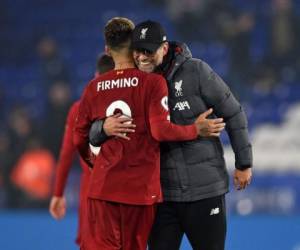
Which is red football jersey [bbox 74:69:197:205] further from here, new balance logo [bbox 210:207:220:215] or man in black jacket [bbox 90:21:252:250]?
new balance logo [bbox 210:207:220:215]

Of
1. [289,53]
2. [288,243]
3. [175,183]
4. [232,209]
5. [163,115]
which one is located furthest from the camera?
[289,53]

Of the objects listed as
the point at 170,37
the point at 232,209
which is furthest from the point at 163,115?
the point at 170,37

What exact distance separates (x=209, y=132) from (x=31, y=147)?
574cm

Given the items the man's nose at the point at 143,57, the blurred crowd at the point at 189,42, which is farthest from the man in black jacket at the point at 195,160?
the blurred crowd at the point at 189,42

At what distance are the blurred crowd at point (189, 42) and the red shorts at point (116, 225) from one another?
17.6 ft

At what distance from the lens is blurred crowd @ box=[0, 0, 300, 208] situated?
9211 millimetres

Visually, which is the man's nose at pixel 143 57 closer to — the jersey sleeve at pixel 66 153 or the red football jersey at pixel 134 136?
the red football jersey at pixel 134 136

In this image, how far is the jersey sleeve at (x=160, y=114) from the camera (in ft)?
11.9

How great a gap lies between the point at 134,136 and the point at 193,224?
59 cm

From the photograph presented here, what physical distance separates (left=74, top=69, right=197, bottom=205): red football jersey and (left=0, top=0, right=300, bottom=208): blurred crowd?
542 centimetres

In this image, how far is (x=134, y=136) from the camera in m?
3.69

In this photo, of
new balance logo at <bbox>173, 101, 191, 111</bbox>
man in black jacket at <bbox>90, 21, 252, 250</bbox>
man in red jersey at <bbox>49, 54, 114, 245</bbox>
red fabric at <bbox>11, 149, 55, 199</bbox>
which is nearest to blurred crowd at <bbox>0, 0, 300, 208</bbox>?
red fabric at <bbox>11, 149, 55, 199</bbox>

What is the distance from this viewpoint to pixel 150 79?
366 cm

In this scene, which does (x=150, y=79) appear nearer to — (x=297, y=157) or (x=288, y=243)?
A: (x=288, y=243)
